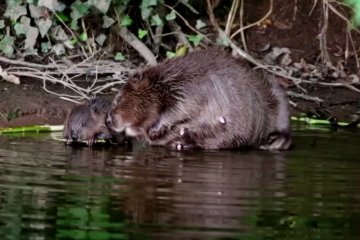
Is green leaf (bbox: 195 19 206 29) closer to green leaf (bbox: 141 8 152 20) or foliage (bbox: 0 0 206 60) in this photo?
foliage (bbox: 0 0 206 60)

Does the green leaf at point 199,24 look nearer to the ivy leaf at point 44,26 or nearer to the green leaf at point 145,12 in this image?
the green leaf at point 145,12

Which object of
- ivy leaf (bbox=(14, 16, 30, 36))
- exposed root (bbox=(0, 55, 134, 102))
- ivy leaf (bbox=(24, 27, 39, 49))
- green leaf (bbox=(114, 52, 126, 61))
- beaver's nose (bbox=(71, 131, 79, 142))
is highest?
ivy leaf (bbox=(14, 16, 30, 36))

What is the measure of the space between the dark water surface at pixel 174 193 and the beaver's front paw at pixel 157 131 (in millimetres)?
106

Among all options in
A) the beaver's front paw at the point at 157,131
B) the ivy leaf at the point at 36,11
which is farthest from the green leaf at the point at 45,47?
the beaver's front paw at the point at 157,131

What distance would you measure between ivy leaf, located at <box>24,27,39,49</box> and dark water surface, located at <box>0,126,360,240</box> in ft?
9.46

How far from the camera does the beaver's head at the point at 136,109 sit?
26.3 feet

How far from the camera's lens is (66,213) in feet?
17.3

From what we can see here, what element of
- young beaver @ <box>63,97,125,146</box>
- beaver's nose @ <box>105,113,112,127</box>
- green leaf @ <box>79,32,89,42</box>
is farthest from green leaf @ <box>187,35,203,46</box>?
beaver's nose @ <box>105,113,112,127</box>

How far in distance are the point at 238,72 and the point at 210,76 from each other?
0.64 feet

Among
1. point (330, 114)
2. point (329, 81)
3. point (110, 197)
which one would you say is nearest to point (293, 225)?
point (110, 197)

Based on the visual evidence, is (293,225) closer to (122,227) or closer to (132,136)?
(122,227)

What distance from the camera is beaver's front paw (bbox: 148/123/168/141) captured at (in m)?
7.97

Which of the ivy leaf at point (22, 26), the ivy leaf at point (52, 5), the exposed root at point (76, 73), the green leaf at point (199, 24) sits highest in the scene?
the ivy leaf at point (52, 5)

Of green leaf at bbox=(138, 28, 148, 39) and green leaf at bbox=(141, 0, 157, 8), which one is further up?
green leaf at bbox=(141, 0, 157, 8)
